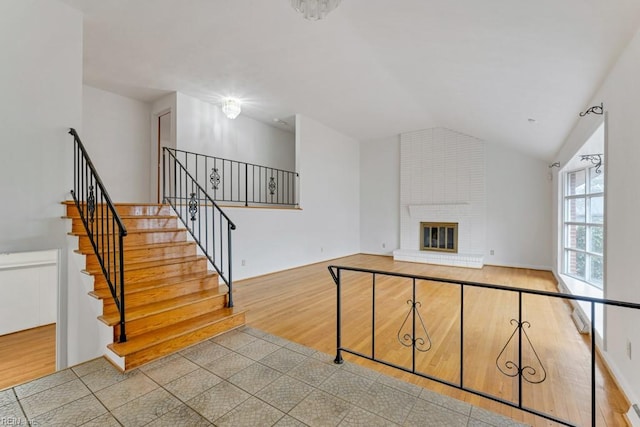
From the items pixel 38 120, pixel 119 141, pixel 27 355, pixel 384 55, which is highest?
pixel 384 55

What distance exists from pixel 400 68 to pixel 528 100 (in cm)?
173

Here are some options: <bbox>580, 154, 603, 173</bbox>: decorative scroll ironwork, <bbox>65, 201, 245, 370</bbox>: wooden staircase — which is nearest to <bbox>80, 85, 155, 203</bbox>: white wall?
<bbox>65, 201, 245, 370</bbox>: wooden staircase

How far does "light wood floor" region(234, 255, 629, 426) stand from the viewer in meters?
2.04

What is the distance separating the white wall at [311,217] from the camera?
5.58 m

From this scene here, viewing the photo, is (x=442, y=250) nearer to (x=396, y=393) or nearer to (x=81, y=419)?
(x=396, y=393)

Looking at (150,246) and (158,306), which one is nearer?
(158,306)

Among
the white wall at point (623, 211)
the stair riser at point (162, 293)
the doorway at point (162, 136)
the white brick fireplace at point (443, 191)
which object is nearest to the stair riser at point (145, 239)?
the stair riser at point (162, 293)

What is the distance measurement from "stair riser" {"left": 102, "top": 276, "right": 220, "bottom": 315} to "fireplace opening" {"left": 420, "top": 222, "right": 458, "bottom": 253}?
6.10 metres

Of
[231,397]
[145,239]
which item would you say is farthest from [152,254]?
[231,397]

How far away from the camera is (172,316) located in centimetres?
278

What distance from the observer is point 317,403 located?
1.86 meters

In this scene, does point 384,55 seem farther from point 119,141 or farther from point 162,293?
point 119,141

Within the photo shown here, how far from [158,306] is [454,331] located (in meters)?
3.09

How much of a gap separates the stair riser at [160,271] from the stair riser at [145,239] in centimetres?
38
